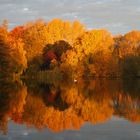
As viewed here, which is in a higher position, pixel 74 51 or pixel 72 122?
pixel 74 51

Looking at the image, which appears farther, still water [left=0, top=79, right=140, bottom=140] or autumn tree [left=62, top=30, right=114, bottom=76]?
autumn tree [left=62, top=30, right=114, bottom=76]

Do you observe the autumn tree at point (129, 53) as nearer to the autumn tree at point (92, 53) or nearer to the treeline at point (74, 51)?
the treeline at point (74, 51)

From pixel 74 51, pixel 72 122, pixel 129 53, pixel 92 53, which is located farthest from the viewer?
pixel 129 53

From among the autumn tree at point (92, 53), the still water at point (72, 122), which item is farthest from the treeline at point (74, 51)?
the still water at point (72, 122)

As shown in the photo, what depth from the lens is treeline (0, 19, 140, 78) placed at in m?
65.2

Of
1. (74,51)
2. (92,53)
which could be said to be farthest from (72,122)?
(92,53)

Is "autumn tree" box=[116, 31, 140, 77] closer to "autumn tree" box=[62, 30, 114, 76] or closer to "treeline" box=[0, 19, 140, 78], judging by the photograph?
"treeline" box=[0, 19, 140, 78]

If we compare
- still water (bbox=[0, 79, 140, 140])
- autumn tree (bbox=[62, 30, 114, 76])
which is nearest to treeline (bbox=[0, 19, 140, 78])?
autumn tree (bbox=[62, 30, 114, 76])

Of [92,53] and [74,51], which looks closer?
[74,51]

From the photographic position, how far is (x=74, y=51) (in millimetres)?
66938

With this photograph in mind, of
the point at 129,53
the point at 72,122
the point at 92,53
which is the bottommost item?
the point at 72,122

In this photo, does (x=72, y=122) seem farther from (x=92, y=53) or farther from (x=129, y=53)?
(x=129, y=53)

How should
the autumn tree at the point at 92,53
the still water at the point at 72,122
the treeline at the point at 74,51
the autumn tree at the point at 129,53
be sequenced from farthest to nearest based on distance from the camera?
the autumn tree at the point at 129,53 < the autumn tree at the point at 92,53 < the treeline at the point at 74,51 < the still water at the point at 72,122

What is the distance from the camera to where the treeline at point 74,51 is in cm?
6519
